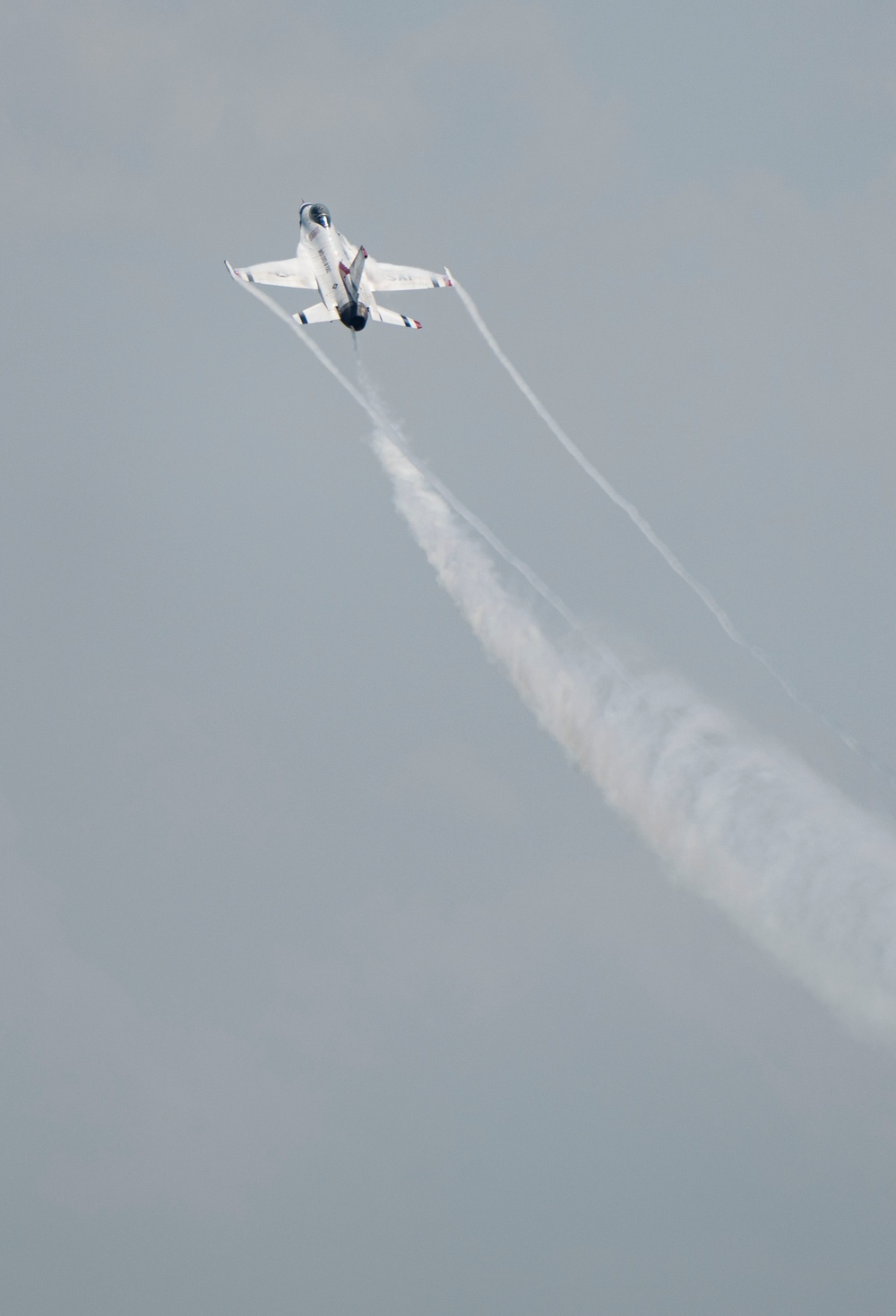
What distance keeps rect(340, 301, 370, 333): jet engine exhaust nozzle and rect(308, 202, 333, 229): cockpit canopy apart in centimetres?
463

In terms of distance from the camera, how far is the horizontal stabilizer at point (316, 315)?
2016 inches

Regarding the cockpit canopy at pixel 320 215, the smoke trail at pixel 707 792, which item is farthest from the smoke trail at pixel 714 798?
the cockpit canopy at pixel 320 215

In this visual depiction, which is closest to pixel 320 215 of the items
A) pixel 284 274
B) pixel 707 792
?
pixel 284 274

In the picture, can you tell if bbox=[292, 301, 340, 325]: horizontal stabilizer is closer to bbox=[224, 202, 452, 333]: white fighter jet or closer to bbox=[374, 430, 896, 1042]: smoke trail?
bbox=[224, 202, 452, 333]: white fighter jet

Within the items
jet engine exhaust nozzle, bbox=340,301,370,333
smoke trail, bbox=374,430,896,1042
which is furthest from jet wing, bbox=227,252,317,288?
smoke trail, bbox=374,430,896,1042

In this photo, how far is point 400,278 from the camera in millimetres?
56406

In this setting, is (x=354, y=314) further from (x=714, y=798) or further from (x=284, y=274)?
(x=714, y=798)

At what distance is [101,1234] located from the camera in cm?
11844

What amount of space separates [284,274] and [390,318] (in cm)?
420

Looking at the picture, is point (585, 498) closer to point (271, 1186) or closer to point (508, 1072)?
point (508, 1072)

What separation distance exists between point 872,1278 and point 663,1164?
17.8 m

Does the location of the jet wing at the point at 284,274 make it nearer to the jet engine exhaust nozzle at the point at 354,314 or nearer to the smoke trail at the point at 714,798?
the jet engine exhaust nozzle at the point at 354,314

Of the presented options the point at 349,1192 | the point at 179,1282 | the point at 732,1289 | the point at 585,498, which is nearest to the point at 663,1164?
the point at 732,1289

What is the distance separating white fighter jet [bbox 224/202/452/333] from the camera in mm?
52031
